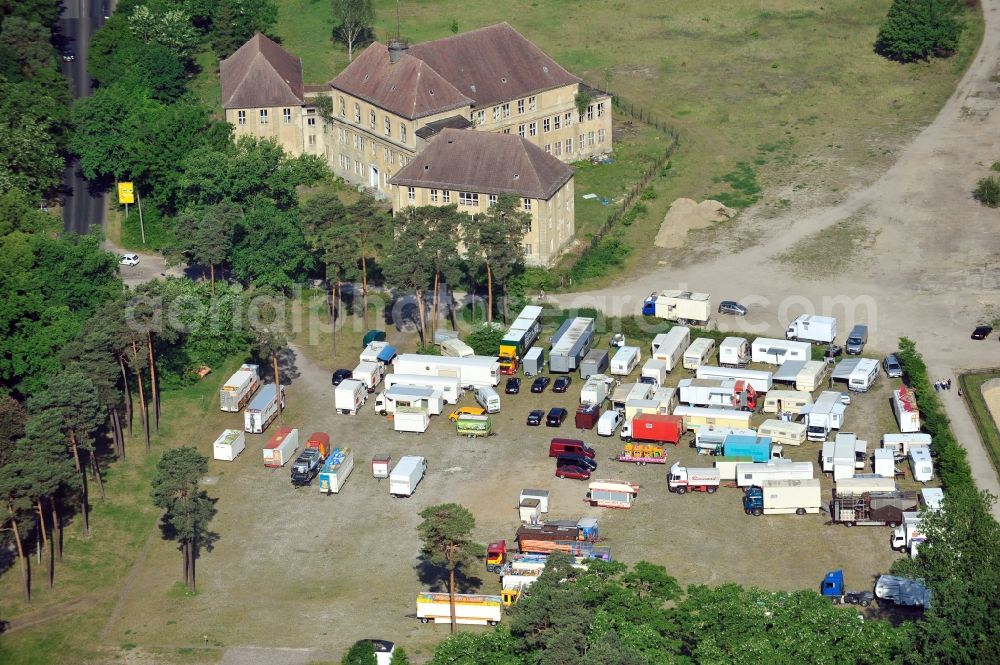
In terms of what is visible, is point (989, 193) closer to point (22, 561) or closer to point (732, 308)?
point (732, 308)

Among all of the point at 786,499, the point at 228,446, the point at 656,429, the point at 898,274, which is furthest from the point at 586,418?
the point at 898,274

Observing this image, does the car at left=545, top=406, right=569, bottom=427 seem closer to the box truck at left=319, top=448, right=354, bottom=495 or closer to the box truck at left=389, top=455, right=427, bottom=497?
the box truck at left=389, top=455, right=427, bottom=497

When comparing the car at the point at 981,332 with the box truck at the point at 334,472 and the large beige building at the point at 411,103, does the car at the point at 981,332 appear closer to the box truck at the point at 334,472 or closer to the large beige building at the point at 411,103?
the large beige building at the point at 411,103

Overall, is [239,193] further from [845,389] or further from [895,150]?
[895,150]

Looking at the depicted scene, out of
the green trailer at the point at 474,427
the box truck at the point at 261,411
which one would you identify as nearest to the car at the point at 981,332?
the green trailer at the point at 474,427

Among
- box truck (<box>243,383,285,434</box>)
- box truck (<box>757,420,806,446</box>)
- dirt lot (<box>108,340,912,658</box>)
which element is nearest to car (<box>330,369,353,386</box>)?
box truck (<box>243,383,285,434</box>)
